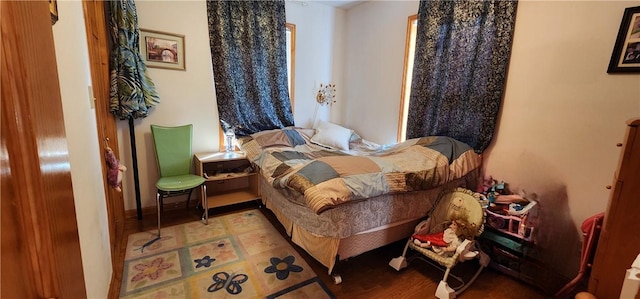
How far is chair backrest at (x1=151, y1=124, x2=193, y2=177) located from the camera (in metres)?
2.71

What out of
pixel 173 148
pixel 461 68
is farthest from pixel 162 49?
pixel 461 68

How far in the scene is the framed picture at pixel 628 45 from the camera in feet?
5.62

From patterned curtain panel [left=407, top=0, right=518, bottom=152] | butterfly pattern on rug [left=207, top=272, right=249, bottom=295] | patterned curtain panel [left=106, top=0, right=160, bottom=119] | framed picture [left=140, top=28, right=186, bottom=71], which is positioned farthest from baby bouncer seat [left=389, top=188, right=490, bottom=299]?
framed picture [left=140, top=28, right=186, bottom=71]

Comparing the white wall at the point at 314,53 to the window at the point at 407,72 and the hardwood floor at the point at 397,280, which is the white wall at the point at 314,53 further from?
the hardwood floor at the point at 397,280


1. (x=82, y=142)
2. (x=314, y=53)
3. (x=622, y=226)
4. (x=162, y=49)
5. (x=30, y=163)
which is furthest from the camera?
(x=314, y=53)

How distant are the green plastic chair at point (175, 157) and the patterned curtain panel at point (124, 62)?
31cm

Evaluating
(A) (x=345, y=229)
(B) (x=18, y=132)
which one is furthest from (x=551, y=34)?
(B) (x=18, y=132)

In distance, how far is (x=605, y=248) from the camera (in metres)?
1.18

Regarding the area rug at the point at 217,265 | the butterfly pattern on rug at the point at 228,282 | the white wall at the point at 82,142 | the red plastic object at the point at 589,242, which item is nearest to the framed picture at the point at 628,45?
the red plastic object at the point at 589,242

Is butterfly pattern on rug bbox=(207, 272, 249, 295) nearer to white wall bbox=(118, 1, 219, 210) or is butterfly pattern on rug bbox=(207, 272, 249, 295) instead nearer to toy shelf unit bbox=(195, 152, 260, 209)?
toy shelf unit bbox=(195, 152, 260, 209)

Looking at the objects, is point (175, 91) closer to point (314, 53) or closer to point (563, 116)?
point (314, 53)

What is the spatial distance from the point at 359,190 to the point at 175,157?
1963mm

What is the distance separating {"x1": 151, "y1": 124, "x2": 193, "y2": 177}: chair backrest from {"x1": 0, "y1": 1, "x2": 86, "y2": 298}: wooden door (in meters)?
2.39

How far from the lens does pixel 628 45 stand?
1747 mm
